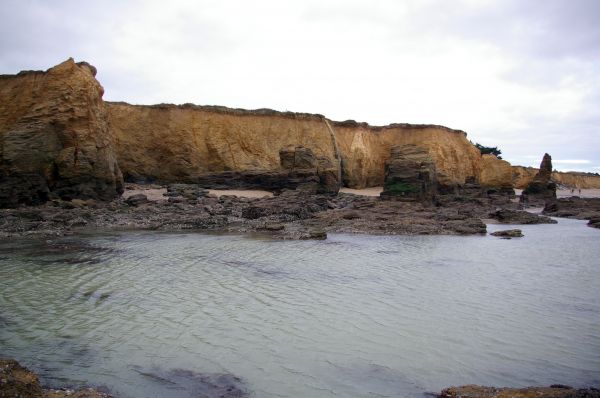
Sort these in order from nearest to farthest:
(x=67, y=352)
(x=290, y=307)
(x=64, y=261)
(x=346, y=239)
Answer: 1. (x=67, y=352)
2. (x=290, y=307)
3. (x=64, y=261)
4. (x=346, y=239)

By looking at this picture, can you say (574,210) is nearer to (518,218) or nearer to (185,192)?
(518,218)

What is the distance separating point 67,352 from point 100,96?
65.8 ft

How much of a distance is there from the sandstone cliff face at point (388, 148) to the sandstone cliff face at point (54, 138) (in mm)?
23384

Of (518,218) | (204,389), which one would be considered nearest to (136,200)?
→ (518,218)

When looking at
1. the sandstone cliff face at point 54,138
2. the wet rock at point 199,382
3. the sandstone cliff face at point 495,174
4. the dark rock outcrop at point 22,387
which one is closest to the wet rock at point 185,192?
the sandstone cliff face at point 54,138

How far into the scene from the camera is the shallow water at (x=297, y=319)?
4.94m

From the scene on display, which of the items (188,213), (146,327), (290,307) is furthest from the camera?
(188,213)

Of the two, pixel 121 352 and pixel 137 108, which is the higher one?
pixel 137 108

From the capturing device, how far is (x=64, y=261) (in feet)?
34.2

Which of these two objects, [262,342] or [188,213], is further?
[188,213]

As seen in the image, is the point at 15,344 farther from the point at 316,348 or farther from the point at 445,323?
the point at 445,323

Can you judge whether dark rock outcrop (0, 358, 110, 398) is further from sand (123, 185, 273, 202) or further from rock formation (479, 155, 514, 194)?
rock formation (479, 155, 514, 194)

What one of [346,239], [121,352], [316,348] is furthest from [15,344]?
[346,239]

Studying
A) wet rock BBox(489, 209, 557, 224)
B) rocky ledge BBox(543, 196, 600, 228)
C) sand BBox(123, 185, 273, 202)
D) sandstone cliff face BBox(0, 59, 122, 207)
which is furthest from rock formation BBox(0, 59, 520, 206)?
wet rock BBox(489, 209, 557, 224)
